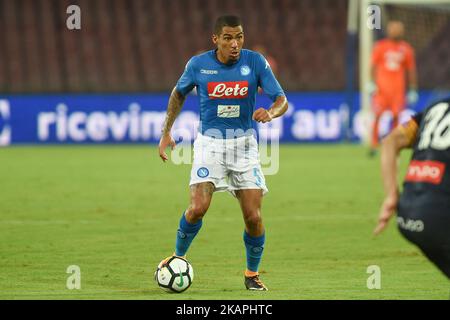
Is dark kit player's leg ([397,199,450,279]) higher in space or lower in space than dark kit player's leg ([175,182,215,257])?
higher

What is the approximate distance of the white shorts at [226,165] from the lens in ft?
25.2

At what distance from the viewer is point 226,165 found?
775 cm

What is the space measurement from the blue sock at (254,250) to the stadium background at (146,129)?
698 mm

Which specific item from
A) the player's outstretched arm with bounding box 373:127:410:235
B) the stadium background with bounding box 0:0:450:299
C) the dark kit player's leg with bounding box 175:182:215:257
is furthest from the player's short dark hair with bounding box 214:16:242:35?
the player's outstretched arm with bounding box 373:127:410:235

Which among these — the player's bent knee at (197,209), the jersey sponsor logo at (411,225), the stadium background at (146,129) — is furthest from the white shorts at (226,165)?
the jersey sponsor logo at (411,225)

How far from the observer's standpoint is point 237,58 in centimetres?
775

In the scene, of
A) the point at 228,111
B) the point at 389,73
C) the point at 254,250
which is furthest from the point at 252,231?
A: the point at 389,73

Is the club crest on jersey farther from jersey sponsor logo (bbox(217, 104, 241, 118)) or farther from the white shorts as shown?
the white shorts

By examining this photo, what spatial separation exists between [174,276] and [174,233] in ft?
11.4

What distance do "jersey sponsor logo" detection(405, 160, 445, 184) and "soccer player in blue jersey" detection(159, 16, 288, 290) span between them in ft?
7.64

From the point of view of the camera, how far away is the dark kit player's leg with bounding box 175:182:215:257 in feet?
25.0

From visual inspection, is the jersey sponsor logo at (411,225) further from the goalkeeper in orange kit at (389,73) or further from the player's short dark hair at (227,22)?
the goalkeeper in orange kit at (389,73)

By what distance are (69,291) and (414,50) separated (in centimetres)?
1873
